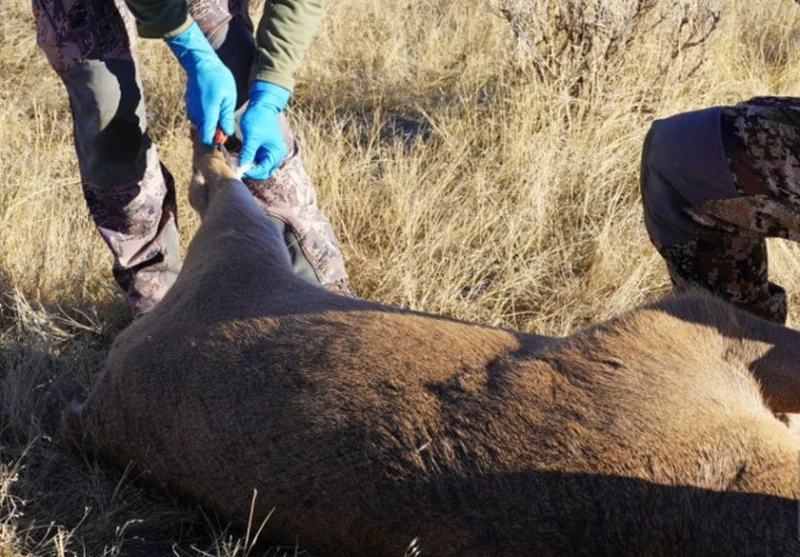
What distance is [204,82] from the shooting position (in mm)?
4543

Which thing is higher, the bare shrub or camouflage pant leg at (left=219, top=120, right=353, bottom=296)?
the bare shrub

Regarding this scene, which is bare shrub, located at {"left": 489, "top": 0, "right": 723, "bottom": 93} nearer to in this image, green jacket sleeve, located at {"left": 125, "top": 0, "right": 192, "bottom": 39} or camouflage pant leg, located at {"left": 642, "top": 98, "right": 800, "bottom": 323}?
camouflage pant leg, located at {"left": 642, "top": 98, "right": 800, "bottom": 323}

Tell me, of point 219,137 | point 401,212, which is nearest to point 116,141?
point 219,137

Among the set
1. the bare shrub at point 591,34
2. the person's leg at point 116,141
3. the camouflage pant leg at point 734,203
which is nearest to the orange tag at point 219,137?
the person's leg at point 116,141

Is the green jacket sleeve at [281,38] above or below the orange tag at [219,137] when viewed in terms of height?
above

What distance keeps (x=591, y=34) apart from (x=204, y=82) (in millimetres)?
2524

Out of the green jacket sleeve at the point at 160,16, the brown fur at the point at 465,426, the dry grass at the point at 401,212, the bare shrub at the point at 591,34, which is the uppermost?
the green jacket sleeve at the point at 160,16

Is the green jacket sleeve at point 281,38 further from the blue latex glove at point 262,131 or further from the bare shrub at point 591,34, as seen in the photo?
the bare shrub at point 591,34

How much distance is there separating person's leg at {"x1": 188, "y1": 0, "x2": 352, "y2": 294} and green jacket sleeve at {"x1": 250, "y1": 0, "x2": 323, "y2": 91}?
0.75ft

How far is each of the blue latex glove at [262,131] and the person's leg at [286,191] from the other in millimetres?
249

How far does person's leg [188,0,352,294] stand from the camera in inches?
196

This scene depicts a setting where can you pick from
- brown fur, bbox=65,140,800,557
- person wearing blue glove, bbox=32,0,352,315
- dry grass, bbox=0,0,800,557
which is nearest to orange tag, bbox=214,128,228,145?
person wearing blue glove, bbox=32,0,352,315

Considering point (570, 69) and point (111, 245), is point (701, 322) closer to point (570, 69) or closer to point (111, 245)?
point (111, 245)

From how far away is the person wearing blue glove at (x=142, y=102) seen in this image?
457 centimetres
